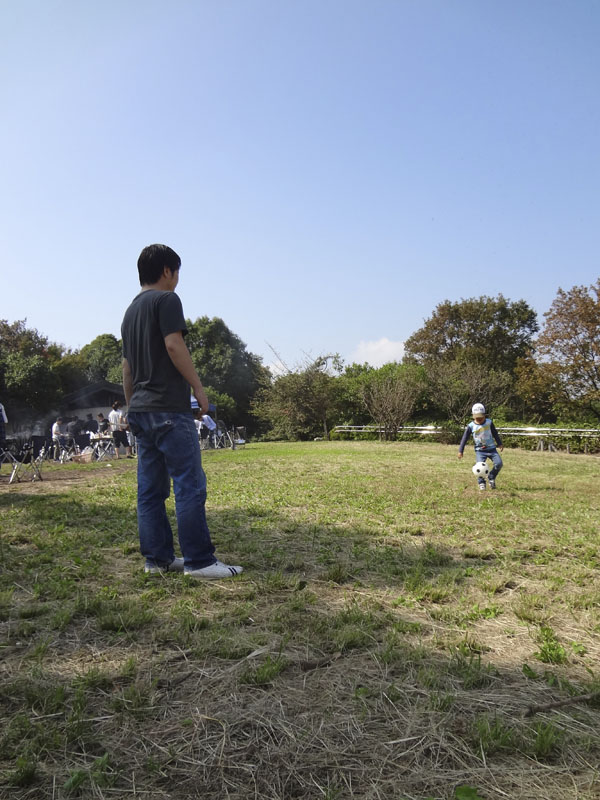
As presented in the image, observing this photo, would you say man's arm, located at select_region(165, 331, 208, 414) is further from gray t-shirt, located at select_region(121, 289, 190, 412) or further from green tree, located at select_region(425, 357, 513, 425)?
green tree, located at select_region(425, 357, 513, 425)

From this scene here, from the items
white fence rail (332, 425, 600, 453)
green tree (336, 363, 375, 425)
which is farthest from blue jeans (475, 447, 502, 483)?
green tree (336, 363, 375, 425)

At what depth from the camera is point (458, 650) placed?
222cm

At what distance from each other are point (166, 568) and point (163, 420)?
38.8 inches

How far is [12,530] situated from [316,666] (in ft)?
12.4

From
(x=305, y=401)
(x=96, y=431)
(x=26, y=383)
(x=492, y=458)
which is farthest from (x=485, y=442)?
(x=26, y=383)

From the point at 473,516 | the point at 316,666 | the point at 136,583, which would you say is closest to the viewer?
the point at 316,666

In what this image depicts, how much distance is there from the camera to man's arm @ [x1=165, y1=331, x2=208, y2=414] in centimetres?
318

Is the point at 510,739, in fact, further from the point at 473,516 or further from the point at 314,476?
the point at 314,476

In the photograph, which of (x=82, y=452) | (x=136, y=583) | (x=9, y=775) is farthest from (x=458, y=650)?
(x=82, y=452)

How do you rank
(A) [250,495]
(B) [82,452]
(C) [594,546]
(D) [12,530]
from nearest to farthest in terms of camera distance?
(C) [594,546], (D) [12,530], (A) [250,495], (B) [82,452]

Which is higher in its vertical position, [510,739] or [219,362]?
[219,362]

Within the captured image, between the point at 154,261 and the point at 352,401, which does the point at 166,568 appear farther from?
the point at 352,401

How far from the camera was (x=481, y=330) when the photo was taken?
38.2 m

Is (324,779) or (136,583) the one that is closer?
(324,779)
